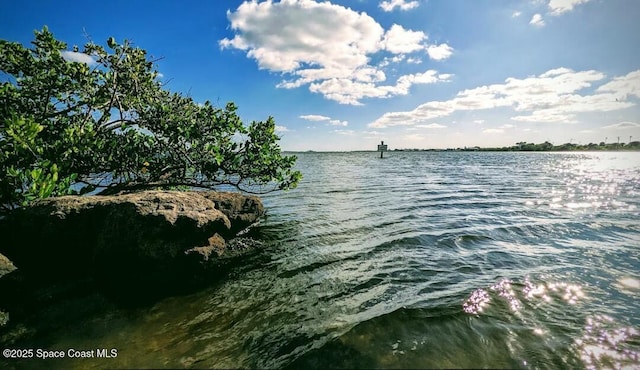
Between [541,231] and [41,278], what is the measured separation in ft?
50.7

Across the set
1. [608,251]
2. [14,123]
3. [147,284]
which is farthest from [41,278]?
[608,251]

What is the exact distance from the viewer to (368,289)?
6.52 meters

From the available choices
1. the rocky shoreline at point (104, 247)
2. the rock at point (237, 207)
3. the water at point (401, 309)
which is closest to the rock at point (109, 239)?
the rocky shoreline at point (104, 247)

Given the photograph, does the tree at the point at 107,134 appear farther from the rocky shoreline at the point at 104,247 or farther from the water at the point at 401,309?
the water at the point at 401,309

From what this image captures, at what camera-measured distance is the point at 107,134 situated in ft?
28.9

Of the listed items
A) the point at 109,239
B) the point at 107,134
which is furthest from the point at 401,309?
the point at 107,134

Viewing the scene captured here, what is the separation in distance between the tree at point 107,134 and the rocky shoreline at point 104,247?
0.78 m

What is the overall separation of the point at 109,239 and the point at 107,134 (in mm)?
4312

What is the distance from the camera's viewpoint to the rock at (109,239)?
626 cm

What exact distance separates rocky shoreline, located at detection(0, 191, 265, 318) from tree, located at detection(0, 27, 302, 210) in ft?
2.57

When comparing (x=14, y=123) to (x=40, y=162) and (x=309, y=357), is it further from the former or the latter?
(x=309, y=357)

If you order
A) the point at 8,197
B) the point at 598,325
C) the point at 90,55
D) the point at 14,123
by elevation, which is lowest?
the point at 598,325

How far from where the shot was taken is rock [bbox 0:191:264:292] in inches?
246

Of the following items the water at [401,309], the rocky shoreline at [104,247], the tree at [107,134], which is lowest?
the water at [401,309]
